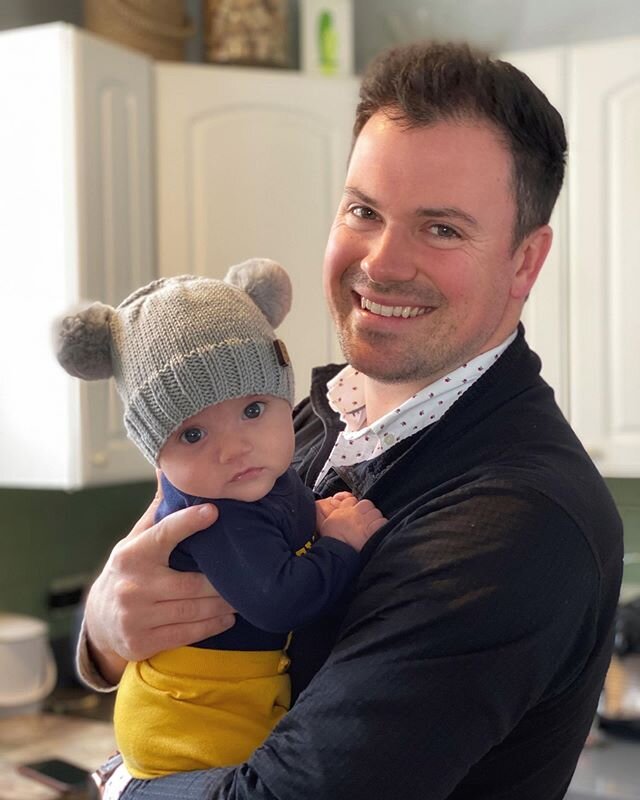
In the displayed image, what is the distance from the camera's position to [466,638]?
0.94 meters

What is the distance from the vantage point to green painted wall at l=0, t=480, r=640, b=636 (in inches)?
120

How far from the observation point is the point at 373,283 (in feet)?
3.86

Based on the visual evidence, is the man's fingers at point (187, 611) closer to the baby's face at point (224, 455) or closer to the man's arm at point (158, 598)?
the man's arm at point (158, 598)

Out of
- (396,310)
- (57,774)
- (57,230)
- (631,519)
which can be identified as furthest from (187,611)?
(631,519)

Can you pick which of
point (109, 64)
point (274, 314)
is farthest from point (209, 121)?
point (274, 314)

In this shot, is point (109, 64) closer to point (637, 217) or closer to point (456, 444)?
point (637, 217)

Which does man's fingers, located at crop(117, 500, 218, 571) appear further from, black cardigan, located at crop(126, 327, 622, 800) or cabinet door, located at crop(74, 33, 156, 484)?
cabinet door, located at crop(74, 33, 156, 484)

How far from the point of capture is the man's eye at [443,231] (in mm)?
1152

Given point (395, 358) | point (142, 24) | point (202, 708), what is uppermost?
point (142, 24)

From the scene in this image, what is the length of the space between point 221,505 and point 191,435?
74 mm

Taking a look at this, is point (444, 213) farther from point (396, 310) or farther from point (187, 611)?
point (187, 611)

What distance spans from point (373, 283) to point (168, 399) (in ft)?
0.82

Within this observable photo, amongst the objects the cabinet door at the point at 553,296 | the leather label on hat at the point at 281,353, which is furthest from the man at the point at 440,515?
the cabinet door at the point at 553,296

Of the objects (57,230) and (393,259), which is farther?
(57,230)
